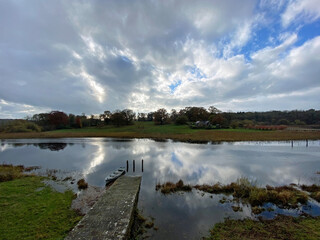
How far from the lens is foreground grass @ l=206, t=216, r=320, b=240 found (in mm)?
5801

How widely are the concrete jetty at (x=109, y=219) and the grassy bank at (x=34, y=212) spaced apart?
0.84m

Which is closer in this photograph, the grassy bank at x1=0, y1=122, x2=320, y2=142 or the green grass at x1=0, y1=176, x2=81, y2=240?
the green grass at x1=0, y1=176, x2=81, y2=240

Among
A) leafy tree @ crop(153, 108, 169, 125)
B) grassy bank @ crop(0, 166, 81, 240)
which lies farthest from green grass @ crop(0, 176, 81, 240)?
leafy tree @ crop(153, 108, 169, 125)

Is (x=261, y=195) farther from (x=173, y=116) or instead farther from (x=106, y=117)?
(x=106, y=117)

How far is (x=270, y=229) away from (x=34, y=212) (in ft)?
37.1

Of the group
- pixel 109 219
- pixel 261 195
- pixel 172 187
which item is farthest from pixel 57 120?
pixel 261 195

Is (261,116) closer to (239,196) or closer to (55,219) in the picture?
(239,196)

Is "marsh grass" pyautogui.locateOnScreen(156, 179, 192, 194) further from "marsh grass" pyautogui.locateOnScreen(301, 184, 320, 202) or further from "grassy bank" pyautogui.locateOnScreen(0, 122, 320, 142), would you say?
"grassy bank" pyautogui.locateOnScreen(0, 122, 320, 142)

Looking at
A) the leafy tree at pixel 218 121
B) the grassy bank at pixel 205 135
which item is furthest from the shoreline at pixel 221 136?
the leafy tree at pixel 218 121

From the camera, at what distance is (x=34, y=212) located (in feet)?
24.2

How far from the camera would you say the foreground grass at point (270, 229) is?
19.0ft

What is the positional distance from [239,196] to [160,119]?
7551 cm

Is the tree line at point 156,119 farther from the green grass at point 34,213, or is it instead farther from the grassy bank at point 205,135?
the green grass at point 34,213

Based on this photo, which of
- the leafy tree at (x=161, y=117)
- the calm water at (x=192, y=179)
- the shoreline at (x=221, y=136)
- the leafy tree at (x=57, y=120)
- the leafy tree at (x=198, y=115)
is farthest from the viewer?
the leafy tree at (x=198, y=115)
